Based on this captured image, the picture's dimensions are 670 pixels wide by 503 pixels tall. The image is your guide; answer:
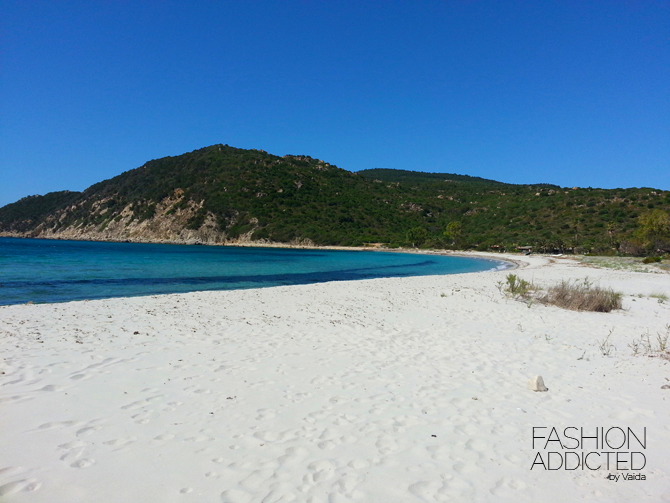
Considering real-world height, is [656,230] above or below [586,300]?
above

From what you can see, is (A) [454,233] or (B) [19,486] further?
(A) [454,233]

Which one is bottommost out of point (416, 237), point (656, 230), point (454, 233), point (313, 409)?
point (313, 409)

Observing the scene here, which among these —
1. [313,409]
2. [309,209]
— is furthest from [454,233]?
[313,409]

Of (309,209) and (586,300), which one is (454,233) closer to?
(309,209)

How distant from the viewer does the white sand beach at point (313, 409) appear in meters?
3.18

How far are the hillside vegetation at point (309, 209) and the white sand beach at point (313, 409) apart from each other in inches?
2244

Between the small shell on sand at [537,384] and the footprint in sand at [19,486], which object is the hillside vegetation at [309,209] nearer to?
the small shell on sand at [537,384]

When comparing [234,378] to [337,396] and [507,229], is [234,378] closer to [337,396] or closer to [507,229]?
[337,396]

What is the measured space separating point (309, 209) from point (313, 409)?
304 ft

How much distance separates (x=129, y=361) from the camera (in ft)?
20.6

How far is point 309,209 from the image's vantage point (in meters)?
96.4

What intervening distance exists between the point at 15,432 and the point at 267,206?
3629 inches

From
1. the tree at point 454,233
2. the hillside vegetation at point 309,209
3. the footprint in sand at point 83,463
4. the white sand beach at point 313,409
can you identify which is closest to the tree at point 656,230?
the hillside vegetation at point 309,209

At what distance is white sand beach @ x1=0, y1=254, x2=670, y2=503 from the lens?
3.18m
